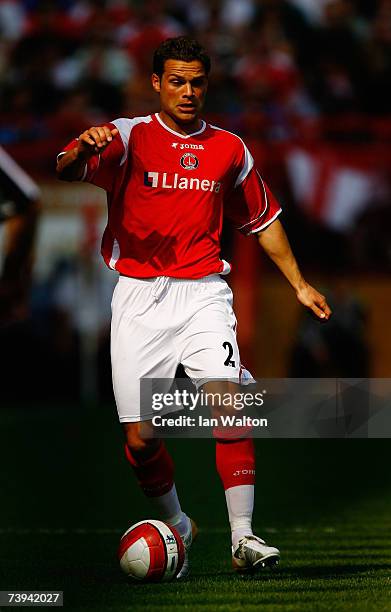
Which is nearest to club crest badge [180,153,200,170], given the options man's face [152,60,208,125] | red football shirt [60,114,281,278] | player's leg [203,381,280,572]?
red football shirt [60,114,281,278]

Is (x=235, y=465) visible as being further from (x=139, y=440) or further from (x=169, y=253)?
(x=169, y=253)

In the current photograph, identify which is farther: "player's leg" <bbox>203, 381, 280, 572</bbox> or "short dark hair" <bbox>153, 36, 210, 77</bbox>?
"short dark hair" <bbox>153, 36, 210, 77</bbox>

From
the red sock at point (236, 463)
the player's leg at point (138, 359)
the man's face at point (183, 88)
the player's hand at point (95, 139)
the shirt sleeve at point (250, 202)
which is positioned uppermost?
the man's face at point (183, 88)

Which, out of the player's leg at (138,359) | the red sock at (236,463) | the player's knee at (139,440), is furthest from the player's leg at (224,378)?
the player's knee at (139,440)

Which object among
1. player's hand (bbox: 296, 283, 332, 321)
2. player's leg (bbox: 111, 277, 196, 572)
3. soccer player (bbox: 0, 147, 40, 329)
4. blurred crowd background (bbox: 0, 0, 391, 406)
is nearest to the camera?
player's leg (bbox: 111, 277, 196, 572)

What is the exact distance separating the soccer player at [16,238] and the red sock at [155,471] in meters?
3.89

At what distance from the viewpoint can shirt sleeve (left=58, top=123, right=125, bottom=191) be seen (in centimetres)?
601

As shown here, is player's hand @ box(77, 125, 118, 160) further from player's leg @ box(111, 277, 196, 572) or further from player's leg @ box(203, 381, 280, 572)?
player's leg @ box(203, 381, 280, 572)

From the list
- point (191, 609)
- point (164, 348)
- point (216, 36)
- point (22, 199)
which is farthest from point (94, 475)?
point (216, 36)

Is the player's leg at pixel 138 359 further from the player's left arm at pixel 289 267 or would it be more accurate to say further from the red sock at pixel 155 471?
the player's left arm at pixel 289 267

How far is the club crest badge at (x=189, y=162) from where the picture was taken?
6180 mm

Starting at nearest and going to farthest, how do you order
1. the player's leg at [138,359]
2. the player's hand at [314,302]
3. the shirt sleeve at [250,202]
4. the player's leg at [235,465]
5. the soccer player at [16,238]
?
the player's leg at [235,465], the player's leg at [138,359], the player's hand at [314,302], the shirt sleeve at [250,202], the soccer player at [16,238]

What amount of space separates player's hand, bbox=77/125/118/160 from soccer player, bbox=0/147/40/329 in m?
4.03

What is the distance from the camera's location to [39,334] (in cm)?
1680
